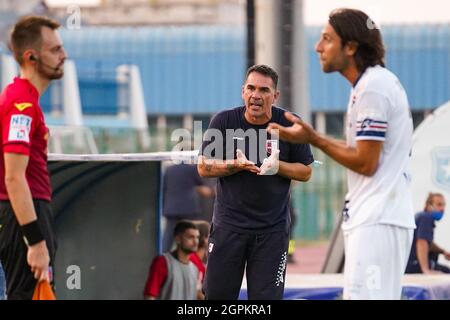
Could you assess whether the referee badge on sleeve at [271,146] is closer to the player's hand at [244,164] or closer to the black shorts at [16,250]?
the player's hand at [244,164]

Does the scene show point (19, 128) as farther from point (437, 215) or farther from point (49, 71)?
point (437, 215)

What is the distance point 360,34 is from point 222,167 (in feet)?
6.01

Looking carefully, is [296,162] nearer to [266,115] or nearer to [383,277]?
[266,115]

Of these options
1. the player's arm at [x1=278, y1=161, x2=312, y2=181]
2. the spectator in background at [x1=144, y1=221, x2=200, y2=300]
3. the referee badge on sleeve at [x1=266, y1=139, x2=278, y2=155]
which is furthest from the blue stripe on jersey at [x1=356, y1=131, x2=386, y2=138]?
the spectator in background at [x1=144, y1=221, x2=200, y2=300]

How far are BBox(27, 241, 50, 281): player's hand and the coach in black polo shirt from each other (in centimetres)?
157

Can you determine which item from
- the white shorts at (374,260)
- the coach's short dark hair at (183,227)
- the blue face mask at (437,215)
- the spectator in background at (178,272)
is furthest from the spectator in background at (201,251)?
the white shorts at (374,260)

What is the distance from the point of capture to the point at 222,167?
730cm

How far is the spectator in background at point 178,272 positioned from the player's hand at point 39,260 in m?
4.56

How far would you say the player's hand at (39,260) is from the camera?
19.7 feet

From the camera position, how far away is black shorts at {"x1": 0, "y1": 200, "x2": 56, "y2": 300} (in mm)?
6129

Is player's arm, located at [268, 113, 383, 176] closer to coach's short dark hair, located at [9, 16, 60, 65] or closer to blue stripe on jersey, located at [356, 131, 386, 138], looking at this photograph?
blue stripe on jersey, located at [356, 131, 386, 138]

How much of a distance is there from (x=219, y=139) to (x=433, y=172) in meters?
6.93

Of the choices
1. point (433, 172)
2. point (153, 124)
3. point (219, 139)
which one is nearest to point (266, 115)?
point (219, 139)
